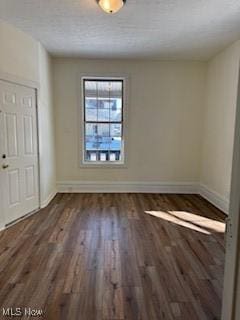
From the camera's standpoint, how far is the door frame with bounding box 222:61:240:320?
4.19 ft

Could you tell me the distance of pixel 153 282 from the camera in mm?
2426

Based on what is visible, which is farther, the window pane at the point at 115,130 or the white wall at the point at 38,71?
the window pane at the point at 115,130

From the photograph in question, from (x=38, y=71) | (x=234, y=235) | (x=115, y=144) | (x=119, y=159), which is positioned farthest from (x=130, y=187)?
(x=234, y=235)

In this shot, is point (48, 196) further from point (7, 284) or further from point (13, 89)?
point (7, 284)

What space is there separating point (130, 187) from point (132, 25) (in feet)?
11.1

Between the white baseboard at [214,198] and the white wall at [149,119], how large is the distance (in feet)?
1.20

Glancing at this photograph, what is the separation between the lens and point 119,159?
19.1 feet

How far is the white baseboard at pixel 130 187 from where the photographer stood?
5758 millimetres

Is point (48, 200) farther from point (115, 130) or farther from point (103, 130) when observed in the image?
point (115, 130)

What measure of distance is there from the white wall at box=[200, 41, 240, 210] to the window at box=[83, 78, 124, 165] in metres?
1.85

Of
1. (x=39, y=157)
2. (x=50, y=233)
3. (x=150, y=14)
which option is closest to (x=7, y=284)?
(x=50, y=233)

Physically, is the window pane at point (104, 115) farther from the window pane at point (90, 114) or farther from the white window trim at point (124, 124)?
the white window trim at point (124, 124)

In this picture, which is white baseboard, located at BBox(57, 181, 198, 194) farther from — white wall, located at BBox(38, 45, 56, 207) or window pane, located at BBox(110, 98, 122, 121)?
window pane, located at BBox(110, 98, 122, 121)

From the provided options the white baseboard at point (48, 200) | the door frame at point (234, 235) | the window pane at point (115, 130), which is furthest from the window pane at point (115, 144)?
the door frame at point (234, 235)
